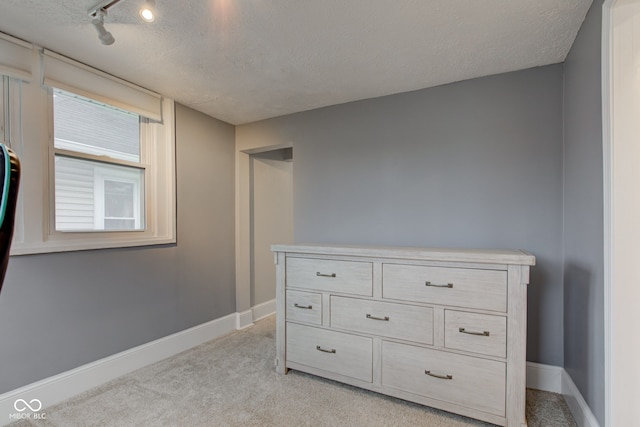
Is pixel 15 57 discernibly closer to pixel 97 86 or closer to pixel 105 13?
pixel 97 86

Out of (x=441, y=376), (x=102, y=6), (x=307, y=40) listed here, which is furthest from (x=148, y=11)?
(x=441, y=376)

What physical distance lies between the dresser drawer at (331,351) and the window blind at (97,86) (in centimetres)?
215

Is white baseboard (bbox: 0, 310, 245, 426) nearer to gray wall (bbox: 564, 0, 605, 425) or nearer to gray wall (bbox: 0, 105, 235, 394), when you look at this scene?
gray wall (bbox: 0, 105, 235, 394)

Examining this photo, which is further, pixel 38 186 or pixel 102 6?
pixel 38 186

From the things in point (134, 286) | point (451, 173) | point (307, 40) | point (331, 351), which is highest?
point (307, 40)

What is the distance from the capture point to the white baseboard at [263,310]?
3.62 metres

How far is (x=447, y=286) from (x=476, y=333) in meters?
0.30

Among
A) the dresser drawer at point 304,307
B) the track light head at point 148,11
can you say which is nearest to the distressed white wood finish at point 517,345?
the dresser drawer at point 304,307

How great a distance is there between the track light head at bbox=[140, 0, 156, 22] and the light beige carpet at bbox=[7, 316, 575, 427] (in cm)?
225

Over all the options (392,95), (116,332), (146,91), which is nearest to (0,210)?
(116,332)

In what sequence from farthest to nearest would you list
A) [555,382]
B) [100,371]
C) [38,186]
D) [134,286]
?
1. [134,286]
2. [100,371]
3. [555,382]
4. [38,186]

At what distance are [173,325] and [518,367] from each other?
2.65m

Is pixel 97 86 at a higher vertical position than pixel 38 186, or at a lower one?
higher

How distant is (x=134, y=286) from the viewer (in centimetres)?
245
